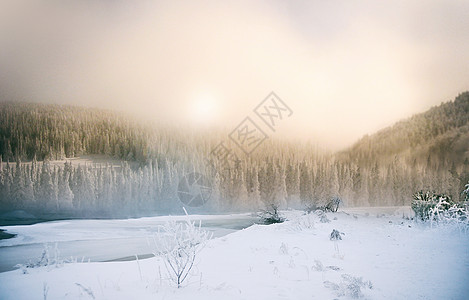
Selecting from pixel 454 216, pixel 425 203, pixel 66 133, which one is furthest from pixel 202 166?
pixel 454 216

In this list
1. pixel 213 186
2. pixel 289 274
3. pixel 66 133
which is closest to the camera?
pixel 289 274

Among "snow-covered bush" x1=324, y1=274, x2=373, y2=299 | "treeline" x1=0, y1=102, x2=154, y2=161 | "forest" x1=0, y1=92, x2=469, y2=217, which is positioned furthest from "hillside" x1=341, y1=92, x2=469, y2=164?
"treeline" x1=0, y1=102, x2=154, y2=161

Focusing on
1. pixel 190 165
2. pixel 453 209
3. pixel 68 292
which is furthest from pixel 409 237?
pixel 190 165

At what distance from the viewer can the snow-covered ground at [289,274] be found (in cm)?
580

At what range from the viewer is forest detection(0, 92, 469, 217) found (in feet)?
99.7

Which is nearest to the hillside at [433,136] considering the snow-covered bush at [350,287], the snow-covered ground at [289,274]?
the snow-covered ground at [289,274]

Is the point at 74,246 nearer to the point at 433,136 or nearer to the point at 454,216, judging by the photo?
the point at 454,216

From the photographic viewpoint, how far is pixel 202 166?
209 feet

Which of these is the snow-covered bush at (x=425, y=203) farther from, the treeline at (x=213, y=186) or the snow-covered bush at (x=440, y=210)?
the treeline at (x=213, y=186)

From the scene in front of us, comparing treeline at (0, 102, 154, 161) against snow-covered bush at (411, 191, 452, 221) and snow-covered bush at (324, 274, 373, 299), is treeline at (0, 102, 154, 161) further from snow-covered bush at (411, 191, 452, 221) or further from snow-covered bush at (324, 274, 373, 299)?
snow-covered bush at (324, 274, 373, 299)

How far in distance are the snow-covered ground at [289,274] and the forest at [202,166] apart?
21.6 m

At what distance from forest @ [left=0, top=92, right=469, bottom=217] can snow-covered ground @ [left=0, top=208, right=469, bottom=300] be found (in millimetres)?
21622

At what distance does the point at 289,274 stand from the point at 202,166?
A: 57.0 m

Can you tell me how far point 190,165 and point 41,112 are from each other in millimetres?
30622
